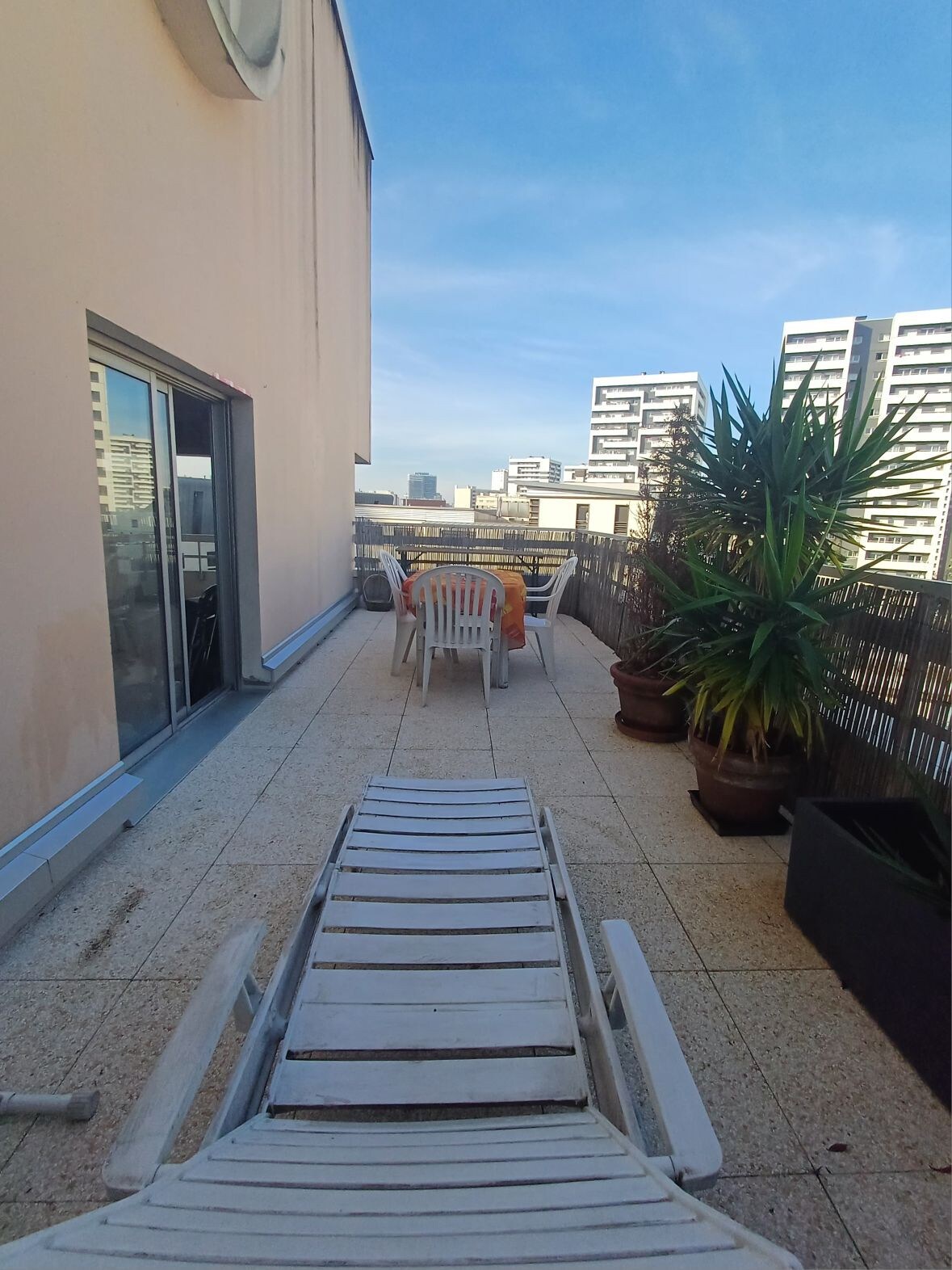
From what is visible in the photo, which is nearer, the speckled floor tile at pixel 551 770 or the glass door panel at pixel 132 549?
the glass door panel at pixel 132 549

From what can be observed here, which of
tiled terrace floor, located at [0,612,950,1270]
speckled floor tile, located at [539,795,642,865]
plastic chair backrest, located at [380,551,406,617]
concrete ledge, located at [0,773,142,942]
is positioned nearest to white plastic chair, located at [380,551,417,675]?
plastic chair backrest, located at [380,551,406,617]

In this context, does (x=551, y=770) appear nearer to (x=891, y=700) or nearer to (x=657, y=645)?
(x=657, y=645)

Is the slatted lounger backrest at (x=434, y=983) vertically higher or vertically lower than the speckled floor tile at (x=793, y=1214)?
higher

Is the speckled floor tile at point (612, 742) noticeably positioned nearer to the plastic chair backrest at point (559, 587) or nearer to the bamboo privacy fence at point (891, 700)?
the bamboo privacy fence at point (891, 700)

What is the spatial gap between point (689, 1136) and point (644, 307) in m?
22.3

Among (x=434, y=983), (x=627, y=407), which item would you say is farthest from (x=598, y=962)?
(x=627, y=407)

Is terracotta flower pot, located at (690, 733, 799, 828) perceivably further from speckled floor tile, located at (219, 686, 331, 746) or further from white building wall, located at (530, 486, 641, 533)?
white building wall, located at (530, 486, 641, 533)

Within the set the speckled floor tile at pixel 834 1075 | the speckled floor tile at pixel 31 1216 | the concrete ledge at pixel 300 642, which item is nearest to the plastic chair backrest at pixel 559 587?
the concrete ledge at pixel 300 642

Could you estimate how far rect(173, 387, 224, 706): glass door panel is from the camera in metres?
3.74

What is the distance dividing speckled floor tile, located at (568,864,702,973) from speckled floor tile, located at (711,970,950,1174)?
16 centimetres

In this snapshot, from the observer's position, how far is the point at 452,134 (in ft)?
26.4

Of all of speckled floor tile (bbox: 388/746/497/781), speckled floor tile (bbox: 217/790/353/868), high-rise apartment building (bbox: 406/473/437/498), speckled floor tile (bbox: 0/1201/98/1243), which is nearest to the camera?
speckled floor tile (bbox: 0/1201/98/1243)

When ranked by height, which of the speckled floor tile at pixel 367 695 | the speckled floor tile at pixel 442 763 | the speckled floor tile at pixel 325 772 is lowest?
the speckled floor tile at pixel 325 772

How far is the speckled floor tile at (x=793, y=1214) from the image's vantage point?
117 cm
